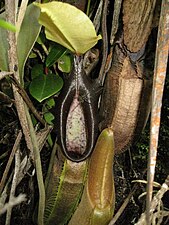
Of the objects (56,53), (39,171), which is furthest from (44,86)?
(39,171)

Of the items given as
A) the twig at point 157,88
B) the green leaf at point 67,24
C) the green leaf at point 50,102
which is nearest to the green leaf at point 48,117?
the green leaf at point 50,102

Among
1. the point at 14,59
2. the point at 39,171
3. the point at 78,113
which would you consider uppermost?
the point at 14,59

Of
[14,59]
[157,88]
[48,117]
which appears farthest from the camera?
[48,117]

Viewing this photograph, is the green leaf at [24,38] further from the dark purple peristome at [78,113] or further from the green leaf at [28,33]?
the dark purple peristome at [78,113]

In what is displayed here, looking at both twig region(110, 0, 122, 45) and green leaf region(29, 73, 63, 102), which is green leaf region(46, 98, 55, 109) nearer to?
green leaf region(29, 73, 63, 102)

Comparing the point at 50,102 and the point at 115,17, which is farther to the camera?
the point at 50,102

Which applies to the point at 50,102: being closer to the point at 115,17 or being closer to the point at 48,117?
the point at 48,117

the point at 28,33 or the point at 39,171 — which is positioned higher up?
the point at 28,33
